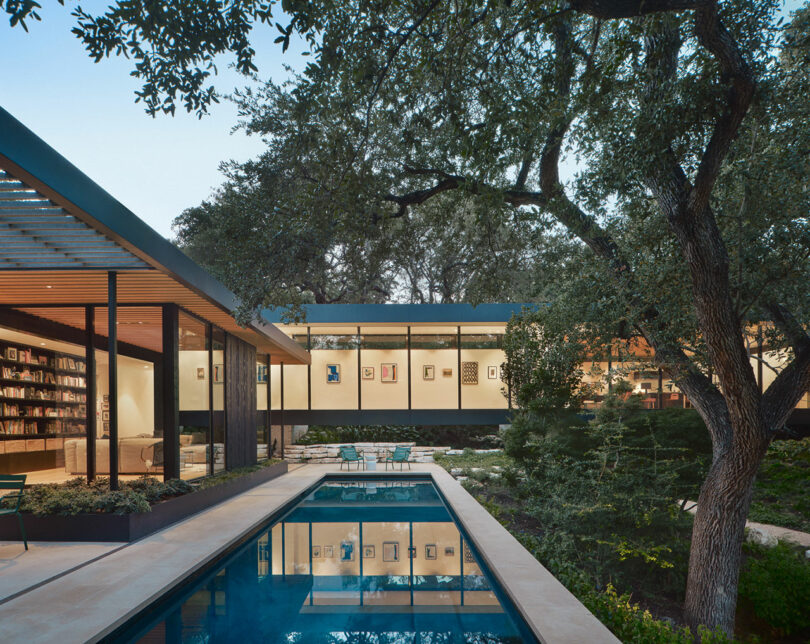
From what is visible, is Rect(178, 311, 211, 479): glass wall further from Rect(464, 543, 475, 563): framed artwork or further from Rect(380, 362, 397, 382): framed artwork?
Rect(380, 362, 397, 382): framed artwork

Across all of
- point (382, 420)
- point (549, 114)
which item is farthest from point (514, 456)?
point (382, 420)

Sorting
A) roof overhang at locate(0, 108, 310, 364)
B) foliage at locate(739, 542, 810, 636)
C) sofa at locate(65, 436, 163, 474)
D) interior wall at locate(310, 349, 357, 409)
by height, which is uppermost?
roof overhang at locate(0, 108, 310, 364)

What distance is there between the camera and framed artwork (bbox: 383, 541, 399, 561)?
7.58 m

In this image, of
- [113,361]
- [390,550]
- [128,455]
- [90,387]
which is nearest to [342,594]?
[390,550]

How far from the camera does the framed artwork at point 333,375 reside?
19.8 meters

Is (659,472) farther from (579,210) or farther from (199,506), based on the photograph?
(199,506)

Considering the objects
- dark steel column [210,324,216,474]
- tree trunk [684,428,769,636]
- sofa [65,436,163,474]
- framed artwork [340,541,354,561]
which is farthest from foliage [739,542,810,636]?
dark steel column [210,324,216,474]

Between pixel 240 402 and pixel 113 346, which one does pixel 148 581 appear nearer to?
pixel 113 346

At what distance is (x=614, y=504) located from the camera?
28.2ft

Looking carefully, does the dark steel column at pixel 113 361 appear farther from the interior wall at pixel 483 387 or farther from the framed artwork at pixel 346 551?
the interior wall at pixel 483 387

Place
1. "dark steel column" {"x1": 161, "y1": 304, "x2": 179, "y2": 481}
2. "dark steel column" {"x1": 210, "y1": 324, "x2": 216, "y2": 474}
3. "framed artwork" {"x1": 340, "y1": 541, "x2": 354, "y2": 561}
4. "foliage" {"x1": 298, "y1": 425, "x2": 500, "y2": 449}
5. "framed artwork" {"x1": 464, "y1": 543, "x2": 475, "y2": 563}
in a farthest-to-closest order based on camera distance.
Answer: "foliage" {"x1": 298, "y1": 425, "x2": 500, "y2": 449} < "dark steel column" {"x1": 210, "y1": 324, "x2": 216, "y2": 474} < "dark steel column" {"x1": 161, "y1": 304, "x2": 179, "y2": 481} < "framed artwork" {"x1": 340, "y1": 541, "x2": 354, "y2": 561} < "framed artwork" {"x1": 464, "y1": 543, "x2": 475, "y2": 563}

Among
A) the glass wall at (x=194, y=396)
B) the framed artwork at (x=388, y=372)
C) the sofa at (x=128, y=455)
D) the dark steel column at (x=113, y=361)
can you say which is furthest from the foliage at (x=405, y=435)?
the dark steel column at (x=113, y=361)

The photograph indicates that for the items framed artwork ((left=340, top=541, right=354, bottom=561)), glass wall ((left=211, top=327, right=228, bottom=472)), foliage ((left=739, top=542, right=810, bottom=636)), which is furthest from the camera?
glass wall ((left=211, top=327, right=228, bottom=472))

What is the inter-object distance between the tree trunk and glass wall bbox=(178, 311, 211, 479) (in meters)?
7.31
